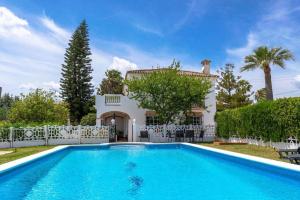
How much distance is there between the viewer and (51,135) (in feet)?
75.4

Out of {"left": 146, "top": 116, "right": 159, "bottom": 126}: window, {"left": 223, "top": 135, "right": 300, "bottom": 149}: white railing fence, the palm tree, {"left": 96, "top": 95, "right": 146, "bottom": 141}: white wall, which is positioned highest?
the palm tree

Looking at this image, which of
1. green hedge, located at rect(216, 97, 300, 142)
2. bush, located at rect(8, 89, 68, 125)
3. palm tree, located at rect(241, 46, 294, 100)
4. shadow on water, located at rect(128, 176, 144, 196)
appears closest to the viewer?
shadow on water, located at rect(128, 176, 144, 196)

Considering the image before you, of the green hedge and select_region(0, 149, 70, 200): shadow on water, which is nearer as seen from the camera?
select_region(0, 149, 70, 200): shadow on water

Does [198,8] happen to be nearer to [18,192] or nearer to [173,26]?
[173,26]

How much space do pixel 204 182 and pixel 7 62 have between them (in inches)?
625

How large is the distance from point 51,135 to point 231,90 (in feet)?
97.1

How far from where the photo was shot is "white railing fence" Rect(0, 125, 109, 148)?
68.4 ft

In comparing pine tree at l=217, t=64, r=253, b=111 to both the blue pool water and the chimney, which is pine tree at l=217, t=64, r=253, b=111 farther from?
the blue pool water

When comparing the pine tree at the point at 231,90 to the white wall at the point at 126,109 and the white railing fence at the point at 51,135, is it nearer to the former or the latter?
the white wall at the point at 126,109

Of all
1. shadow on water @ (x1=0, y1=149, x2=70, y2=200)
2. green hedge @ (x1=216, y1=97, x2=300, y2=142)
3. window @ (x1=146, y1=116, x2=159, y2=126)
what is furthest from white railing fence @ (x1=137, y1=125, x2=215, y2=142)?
shadow on water @ (x1=0, y1=149, x2=70, y2=200)

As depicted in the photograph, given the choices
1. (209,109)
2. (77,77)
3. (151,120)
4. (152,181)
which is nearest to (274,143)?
(152,181)

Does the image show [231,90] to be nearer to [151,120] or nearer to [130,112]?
[151,120]

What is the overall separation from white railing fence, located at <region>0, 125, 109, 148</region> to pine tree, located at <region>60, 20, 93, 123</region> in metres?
20.5

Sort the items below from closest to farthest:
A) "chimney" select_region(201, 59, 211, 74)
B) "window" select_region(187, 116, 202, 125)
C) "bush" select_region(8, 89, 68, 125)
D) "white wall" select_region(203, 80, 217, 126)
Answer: "bush" select_region(8, 89, 68, 125), "window" select_region(187, 116, 202, 125), "white wall" select_region(203, 80, 217, 126), "chimney" select_region(201, 59, 211, 74)
